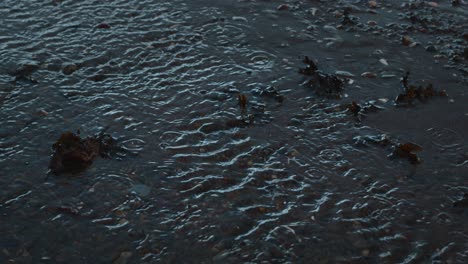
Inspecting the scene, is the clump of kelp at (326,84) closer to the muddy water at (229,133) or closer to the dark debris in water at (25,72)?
the muddy water at (229,133)

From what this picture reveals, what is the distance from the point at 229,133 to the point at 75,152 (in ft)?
5.61

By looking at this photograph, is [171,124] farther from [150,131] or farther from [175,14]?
[175,14]

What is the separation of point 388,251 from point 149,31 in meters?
5.04

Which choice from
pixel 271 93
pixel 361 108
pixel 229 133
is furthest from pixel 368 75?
pixel 229 133

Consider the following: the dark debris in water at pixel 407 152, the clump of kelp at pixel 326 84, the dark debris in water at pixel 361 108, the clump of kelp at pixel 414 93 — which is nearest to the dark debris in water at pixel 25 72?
the clump of kelp at pixel 326 84

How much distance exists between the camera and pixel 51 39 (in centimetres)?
826

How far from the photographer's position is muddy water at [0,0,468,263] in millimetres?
5191

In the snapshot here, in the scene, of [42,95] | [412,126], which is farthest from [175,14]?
[412,126]

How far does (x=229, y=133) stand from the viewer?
260 inches

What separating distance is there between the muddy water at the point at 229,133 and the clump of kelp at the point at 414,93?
→ 0.11 metres

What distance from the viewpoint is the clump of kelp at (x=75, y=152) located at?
5.96 meters

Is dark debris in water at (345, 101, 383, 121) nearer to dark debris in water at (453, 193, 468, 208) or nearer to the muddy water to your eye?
the muddy water

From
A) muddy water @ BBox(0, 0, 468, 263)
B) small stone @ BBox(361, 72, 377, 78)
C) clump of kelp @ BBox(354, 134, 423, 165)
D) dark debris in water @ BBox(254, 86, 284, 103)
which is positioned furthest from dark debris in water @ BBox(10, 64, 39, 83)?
small stone @ BBox(361, 72, 377, 78)

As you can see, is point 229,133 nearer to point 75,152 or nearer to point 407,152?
point 75,152
